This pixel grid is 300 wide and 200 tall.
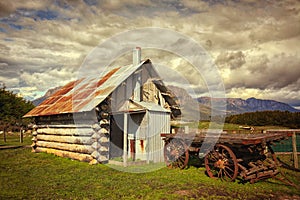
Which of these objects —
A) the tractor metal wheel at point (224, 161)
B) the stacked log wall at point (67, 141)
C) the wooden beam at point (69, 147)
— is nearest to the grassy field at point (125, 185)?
the tractor metal wheel at point (224, 161)

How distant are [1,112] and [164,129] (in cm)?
4424

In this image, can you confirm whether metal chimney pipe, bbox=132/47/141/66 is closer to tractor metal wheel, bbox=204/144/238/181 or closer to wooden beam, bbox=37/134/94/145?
wooden beam, bbox=37/134/94/145

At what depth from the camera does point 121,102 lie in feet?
52.5

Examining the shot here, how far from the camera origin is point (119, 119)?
56.5 feet

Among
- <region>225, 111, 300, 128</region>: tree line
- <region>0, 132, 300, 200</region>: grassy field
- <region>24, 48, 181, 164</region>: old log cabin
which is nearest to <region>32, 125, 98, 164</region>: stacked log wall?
<region>24, 48, 181, 164</region>: old log cabin

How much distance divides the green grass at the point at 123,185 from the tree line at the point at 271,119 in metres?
36.3

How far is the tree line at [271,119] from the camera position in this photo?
44.0m

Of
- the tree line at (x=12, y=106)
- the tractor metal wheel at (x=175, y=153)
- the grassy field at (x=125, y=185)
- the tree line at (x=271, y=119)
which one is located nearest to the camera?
the grassy field at (x=125, y=185)

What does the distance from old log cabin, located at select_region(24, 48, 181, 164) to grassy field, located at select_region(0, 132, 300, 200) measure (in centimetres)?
178

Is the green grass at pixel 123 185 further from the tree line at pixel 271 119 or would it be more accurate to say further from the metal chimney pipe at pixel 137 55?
the tree line at pixel 271 119

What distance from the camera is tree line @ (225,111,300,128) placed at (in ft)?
144

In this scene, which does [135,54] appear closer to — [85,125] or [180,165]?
[85,125]

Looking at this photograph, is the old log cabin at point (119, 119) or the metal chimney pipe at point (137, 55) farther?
the metal chimney pipe at point (137, 55)

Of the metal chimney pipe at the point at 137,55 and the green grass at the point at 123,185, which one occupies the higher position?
the metal chimney pipe at the point at 137,55
